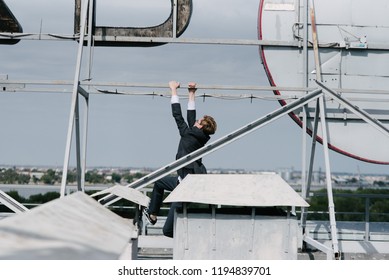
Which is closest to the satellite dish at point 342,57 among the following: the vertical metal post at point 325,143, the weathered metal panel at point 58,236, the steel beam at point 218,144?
the vertical metal post at point 325,143

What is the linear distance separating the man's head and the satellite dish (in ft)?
9.10

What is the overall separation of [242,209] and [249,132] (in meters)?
2.60

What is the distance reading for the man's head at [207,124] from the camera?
38.7ft

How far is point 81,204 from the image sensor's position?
6.82 meters

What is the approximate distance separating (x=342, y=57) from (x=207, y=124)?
3.87 metres

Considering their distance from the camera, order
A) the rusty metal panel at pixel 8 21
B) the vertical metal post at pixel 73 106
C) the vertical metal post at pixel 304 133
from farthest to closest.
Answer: the rusty metal panel at pixel 8 21 < the vertical metal post at pixel 304 133 < the vertical metal post at pixel 73 106

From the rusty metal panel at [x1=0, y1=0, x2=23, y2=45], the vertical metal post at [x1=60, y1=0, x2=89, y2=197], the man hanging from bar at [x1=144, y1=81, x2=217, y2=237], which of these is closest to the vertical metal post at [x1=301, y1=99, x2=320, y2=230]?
the man hanging from bar at [x1=144, y1=81, x2=217, y2=237]

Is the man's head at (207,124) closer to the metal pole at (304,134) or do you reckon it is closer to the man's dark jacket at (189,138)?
the man's dark jacket at (189,138)

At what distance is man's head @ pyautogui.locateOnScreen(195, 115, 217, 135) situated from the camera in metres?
11.8

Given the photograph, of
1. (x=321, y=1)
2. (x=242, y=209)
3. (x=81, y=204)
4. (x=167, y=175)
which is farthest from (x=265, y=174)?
(x=321, y=1)

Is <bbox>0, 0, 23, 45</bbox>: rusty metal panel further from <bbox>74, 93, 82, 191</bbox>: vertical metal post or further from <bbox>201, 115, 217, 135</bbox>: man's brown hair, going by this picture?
<bbox>201, 115, 217, 135</bbox>: man's brown hair

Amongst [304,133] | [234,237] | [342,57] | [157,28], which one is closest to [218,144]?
[304,133]

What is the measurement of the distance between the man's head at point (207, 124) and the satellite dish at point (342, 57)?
277cm
